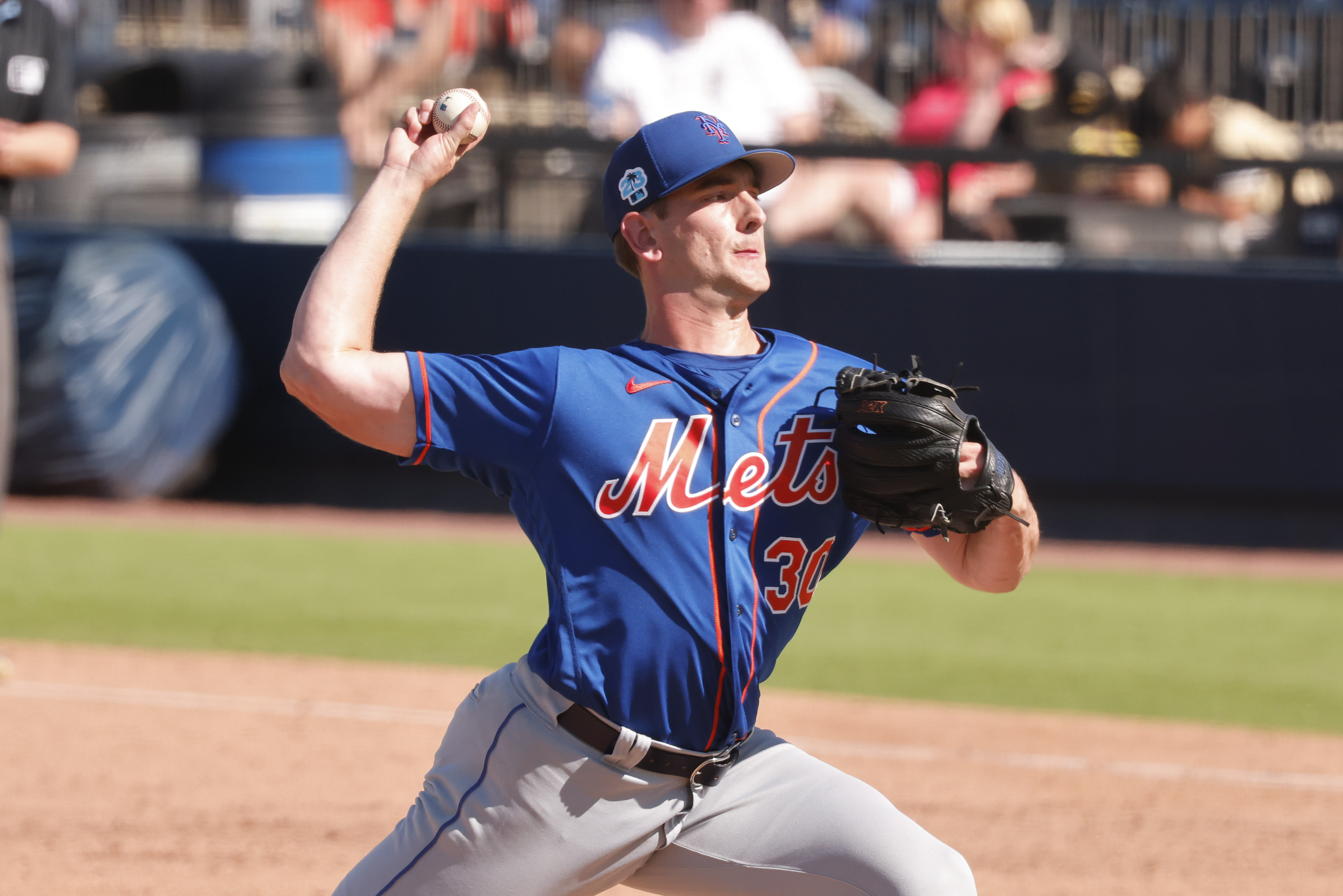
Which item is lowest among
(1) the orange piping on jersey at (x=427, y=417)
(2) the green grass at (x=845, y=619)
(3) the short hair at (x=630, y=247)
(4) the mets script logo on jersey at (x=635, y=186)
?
(2) the green grass at (x=845, y=619)

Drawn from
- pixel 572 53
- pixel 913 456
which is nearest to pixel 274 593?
pixel 913 456

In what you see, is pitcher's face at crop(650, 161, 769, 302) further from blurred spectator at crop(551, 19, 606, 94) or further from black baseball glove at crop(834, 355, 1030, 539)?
blurred spectator at crop(551, 19, 606, 94)

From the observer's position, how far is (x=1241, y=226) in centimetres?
920

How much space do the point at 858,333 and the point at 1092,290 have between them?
133 centimetres

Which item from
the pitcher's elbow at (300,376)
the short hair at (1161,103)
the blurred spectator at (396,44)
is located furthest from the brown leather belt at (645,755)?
the blurred spectator at (396,44)

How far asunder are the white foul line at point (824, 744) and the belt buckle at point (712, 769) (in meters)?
2.49

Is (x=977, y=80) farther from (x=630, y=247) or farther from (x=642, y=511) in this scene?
(x=642, y=511)

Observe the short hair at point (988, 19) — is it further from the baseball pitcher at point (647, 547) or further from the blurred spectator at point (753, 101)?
the baseball pitcher at point (647, 547)

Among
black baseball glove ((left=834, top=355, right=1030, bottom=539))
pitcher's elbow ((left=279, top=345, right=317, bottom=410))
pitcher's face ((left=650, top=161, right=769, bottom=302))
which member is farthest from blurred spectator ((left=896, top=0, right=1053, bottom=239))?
pitcher's elbow ((left=279, top=345, right=317, bottom=410))

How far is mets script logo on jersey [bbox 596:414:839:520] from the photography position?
7.93 ft

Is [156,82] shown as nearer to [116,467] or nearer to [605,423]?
[116,467]

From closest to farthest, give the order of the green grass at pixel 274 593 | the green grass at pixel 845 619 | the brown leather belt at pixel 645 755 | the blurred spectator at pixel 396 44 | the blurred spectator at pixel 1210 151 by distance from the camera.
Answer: the brown leather belt at pixel 645 755 → the green grass at pixel 845 619 → the green grass at pixel 274 593 → the blurred spectator at pixel 1210 151 → the blurred spectator at pixel 396 44

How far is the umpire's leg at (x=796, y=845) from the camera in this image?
233 cm

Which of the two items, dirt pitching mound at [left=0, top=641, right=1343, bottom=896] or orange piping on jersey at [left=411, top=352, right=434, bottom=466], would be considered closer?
orange piping on jersey at [left=411, top=352, right=434, bottom=466]
